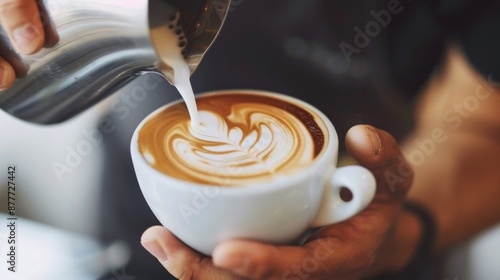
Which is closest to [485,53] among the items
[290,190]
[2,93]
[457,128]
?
[457,128]

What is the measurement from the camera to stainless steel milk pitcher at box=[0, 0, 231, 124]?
0.36 m

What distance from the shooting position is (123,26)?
361 millimetres

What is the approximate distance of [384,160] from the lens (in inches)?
16.6

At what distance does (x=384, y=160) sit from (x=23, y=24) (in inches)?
12.0

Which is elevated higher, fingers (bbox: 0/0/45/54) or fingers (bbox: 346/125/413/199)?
fingers (bbox: 0/0/45/54)

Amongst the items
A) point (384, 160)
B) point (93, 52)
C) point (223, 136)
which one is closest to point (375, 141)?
point (384, 160)

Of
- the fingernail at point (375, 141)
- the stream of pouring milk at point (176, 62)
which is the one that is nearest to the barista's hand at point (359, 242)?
the fingernail at point (375, 141)

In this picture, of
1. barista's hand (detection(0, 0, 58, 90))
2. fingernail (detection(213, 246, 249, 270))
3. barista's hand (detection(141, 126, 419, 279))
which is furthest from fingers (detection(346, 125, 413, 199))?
barista's hand (detection(0, 0, 58, 90))

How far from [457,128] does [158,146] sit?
233 millimetres

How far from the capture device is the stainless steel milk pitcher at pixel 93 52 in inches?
14.3

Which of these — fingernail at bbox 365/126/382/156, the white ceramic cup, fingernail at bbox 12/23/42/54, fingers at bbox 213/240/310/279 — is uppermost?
fingernail at bbox 12/23/42/54

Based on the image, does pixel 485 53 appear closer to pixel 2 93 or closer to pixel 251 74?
pixel 251 74

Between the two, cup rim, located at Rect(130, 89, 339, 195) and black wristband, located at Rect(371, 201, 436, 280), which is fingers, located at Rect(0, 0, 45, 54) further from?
black wristband, located at Rect(371, 201, 436, 280)

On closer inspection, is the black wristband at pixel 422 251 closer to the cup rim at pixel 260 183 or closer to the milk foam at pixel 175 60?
the cup rim at pixel 260 183
